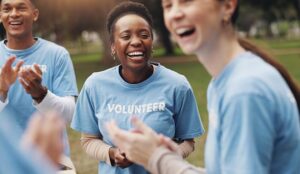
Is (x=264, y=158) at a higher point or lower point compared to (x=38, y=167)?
lower

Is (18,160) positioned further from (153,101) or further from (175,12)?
(153,101)

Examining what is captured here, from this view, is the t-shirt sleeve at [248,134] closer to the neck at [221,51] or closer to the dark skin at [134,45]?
the neck at [221,51]

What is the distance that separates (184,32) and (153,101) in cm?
118

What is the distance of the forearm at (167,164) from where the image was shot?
6.61 feet

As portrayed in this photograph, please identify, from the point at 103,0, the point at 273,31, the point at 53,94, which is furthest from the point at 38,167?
the point at 273,31

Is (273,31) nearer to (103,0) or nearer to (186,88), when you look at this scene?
(103,0)

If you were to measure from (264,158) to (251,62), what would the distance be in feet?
1.16

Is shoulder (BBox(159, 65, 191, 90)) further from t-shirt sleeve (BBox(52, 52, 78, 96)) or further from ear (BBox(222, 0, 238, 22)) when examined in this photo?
ear (BBox(222, 0, 238, 22))

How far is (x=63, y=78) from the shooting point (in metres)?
3.82

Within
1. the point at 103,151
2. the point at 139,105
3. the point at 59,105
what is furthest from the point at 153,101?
the point at 59,105

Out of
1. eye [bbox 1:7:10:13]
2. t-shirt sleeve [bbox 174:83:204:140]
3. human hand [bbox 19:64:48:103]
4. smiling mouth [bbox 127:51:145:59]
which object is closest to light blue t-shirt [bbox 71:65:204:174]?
t-shirt sleeve [bbox 174:83:204:140]

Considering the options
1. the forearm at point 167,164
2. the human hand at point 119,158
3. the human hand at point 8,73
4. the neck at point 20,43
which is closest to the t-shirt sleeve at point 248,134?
the forearm at point 167,164

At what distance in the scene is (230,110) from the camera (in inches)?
73.5

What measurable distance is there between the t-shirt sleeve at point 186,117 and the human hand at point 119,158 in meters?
0.41
